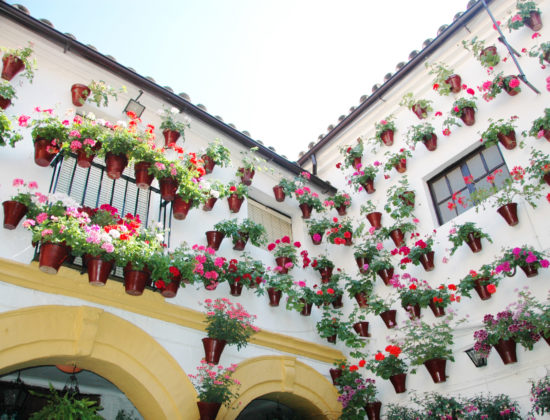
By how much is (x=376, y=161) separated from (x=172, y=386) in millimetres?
5254

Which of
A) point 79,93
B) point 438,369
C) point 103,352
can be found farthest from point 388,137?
point 103,352

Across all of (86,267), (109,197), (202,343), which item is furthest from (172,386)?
(109,197)

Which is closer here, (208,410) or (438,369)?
(208,410)

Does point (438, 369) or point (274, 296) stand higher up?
point (274, 296)

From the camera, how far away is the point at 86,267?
496 cm

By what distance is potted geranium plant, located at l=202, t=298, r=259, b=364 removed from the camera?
18.9 feet

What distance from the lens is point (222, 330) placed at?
18.9 feet

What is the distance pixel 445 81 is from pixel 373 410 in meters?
5.23

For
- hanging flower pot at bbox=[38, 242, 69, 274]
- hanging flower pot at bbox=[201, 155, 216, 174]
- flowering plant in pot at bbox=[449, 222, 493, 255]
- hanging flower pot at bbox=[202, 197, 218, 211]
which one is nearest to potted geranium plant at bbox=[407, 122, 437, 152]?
flowering plant in pot at bbox=[449, 222, 493, 255]

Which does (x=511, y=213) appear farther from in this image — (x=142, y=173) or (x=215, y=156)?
(x=142, y=173)

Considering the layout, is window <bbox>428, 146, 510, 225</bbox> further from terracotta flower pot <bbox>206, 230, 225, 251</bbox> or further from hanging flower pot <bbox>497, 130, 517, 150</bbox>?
terracotta flower pot <bbox>206, 230, 225, 251</bbox>

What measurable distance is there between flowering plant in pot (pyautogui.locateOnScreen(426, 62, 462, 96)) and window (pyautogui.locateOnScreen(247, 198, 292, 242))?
11.4 feet

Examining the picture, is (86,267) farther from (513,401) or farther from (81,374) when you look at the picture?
(513,401)

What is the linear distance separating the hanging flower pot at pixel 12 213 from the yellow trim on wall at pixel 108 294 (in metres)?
0.37
